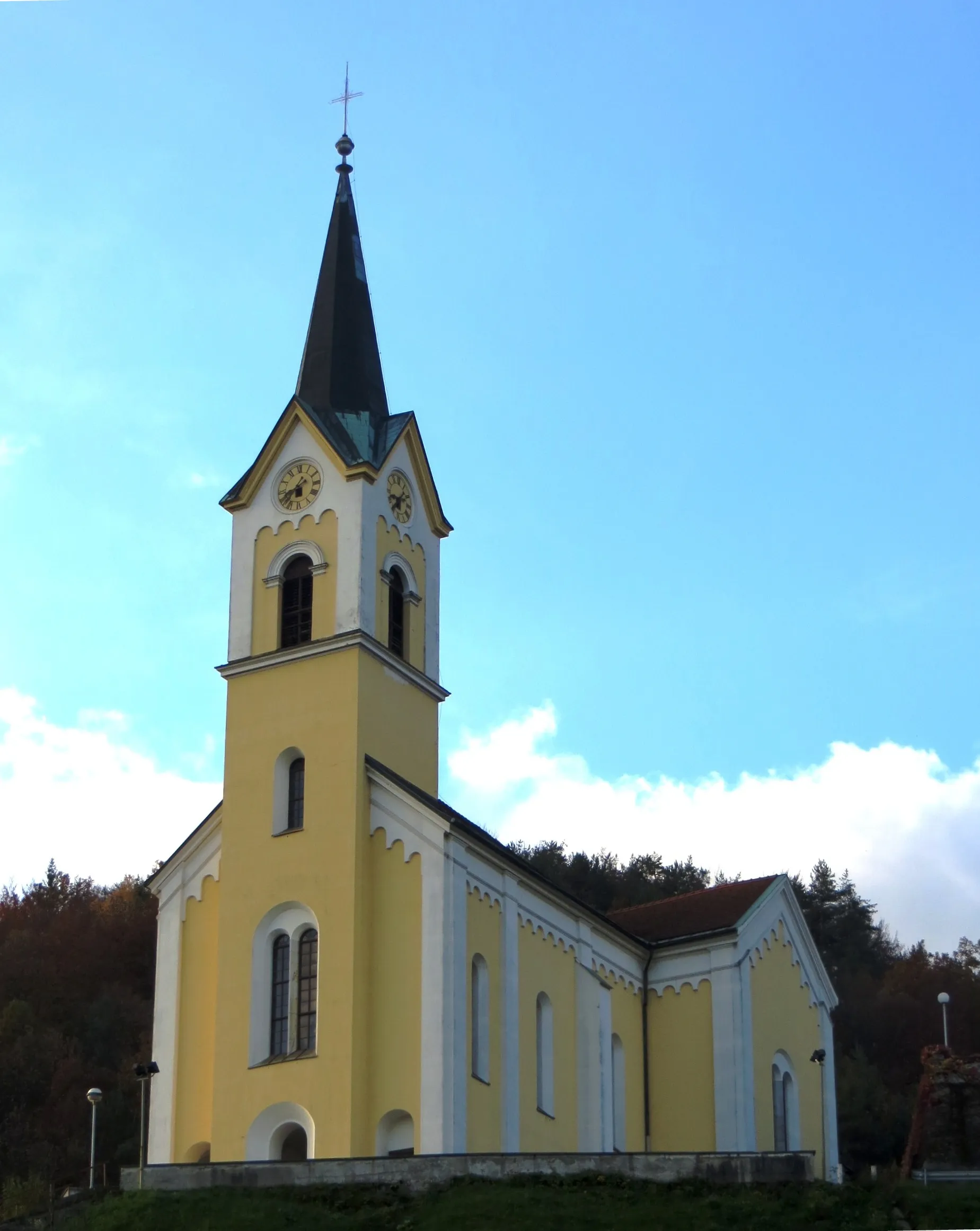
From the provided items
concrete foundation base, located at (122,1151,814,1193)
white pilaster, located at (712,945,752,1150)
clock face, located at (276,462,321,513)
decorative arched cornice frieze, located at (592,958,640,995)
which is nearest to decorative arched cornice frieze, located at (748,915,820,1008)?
white pilaster, located at (712,945,752,1150)

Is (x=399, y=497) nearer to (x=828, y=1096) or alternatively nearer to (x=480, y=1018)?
(x=480, y=1018)

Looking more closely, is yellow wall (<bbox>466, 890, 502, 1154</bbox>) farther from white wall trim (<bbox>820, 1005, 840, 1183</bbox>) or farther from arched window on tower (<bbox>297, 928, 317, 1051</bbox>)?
white wall trim (<bbox>820, 1005, 840, 1183</bbox>)

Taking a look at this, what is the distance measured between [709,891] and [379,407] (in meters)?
17.1

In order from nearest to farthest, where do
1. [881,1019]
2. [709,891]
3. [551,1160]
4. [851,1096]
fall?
[551,1160]
[709,891]
[851,1096]
[881,1019]

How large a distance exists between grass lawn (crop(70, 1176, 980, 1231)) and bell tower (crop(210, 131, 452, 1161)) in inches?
174

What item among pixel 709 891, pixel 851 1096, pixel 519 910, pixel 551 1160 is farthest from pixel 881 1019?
pixel 551 1160

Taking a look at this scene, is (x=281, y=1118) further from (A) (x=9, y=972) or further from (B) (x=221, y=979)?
(A) (x=9, y=972)

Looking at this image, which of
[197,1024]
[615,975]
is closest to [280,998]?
[197,1024]

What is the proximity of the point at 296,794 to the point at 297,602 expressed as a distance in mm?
4744

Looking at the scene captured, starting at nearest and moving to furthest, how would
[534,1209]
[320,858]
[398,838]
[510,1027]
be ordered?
1. [534,1209]
2. [398,838]
3. [320,858]
4. [510,1027]

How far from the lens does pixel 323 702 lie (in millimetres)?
40562

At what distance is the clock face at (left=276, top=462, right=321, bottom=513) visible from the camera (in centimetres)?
4334

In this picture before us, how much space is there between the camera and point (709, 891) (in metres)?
51.3

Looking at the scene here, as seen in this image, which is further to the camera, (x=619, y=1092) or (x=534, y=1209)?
(x=619, y=1092)
